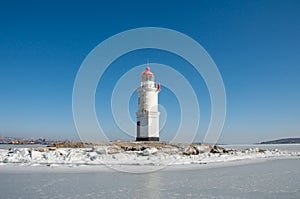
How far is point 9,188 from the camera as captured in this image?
20.6ft

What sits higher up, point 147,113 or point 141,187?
point 147,113

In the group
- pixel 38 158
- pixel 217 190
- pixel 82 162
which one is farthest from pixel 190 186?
pixel 38 158

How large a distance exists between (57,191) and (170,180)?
290 centimetres

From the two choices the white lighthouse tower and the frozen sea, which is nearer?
the frozen sea

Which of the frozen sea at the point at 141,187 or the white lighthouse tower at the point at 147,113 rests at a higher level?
the white lighthouse tower at the point at 147,113

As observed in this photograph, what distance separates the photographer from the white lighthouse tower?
22203 mm

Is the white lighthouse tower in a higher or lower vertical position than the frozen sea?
higher

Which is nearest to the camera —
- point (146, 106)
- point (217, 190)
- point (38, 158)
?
point (217, 190)

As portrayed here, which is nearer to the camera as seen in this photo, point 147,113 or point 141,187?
point 141,187

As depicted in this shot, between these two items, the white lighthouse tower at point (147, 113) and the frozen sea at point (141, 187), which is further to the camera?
the white lighthouse tower at point (147, 113)

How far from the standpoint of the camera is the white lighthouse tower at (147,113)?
22.2 metres

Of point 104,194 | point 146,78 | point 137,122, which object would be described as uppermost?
point 146,78

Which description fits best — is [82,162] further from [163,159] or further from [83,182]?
[83,182]

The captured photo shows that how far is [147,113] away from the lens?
72.6 ft
